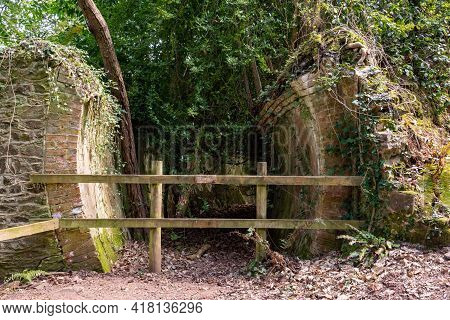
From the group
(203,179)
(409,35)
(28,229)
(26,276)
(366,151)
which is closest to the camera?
(28,229)

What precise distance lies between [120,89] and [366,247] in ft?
15.8

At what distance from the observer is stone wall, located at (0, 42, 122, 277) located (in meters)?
5.26

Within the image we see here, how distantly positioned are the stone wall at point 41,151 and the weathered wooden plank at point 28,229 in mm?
233

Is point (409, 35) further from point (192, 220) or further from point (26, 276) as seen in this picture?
point (26, 276)

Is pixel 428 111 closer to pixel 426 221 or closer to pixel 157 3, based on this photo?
pixel 426 221

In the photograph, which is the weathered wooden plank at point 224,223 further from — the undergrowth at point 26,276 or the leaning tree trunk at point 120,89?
the leaning tree trunk at point 120,89

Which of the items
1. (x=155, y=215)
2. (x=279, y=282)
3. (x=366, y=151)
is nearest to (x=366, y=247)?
(x=279, y=282)

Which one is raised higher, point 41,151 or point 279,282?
point 41,151

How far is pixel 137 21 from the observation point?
354 inches

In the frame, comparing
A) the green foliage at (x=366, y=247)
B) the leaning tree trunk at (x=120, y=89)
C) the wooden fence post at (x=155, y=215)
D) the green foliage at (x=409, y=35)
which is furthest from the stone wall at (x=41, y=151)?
the green foliage at (x=409, y=35)

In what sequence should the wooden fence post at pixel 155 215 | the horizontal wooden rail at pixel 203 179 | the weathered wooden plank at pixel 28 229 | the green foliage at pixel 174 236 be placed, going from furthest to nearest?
the green foliage at pixel 174 236, the wooden fence post at pixel 155 215, the horizontal wooden rail at pixel 203 179, the weathered wooden plank at pixel 28 229

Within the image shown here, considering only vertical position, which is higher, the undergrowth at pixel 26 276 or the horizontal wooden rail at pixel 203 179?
the horizontal wooden rail at pixel 203 179

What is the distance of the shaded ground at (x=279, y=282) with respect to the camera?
13.2 feet

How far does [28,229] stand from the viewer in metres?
4.64
